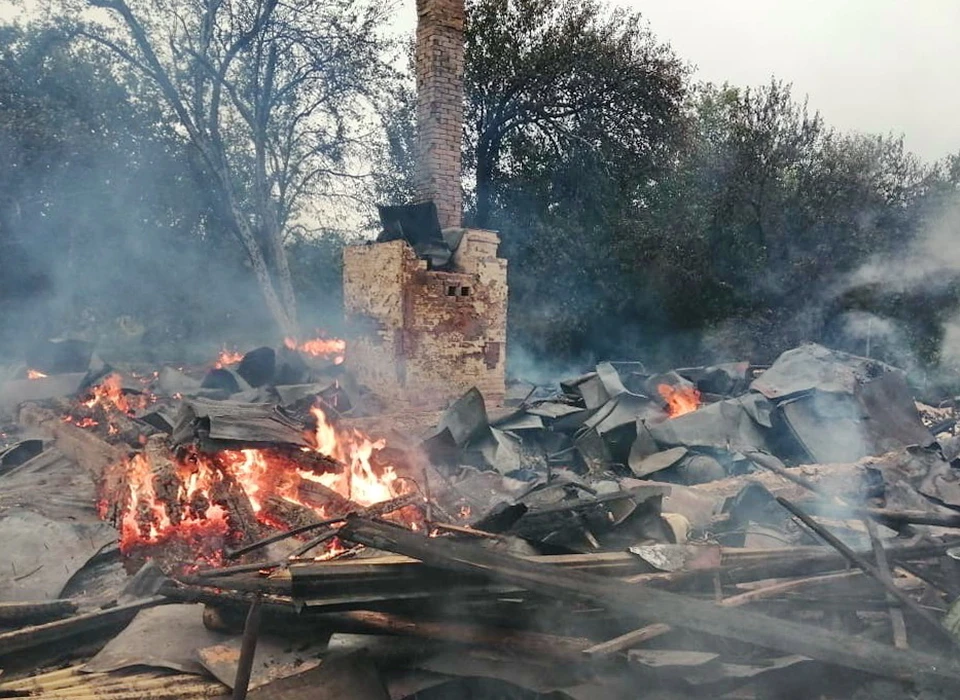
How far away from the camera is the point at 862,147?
19812 mm

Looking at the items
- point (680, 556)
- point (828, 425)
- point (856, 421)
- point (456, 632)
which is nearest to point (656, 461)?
point (828, 425)

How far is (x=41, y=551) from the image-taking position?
5055 mm

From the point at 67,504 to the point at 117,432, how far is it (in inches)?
67.1

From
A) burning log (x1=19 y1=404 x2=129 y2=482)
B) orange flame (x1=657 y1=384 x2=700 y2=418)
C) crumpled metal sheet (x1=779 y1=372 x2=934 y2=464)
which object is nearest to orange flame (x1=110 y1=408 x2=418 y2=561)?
burning log (x1=19 y1=404 x2=129 y2=482)

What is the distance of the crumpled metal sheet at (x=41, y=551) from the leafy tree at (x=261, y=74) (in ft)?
39.3

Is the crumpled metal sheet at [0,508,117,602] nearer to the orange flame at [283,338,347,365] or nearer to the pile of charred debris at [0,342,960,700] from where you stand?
the pile of charred debris at [0,342,960,700]

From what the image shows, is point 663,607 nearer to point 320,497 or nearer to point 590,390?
point 320,497

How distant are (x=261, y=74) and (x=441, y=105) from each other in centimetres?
1015

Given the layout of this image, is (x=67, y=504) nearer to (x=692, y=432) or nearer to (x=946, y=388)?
(x=692, y=432)

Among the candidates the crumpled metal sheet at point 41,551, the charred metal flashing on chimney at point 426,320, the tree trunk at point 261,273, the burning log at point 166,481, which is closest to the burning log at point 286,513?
the burning log at point 166,481

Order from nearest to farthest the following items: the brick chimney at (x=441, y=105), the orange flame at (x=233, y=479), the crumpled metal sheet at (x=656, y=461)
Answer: the orange flame at (x=233, y=479) < the crumpled metal sheet at (x=656, y=461) < the brick chimney at (x=441, y=105)

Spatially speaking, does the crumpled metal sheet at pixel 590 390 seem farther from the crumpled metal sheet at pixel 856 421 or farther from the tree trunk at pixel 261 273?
the tree trunk at pixel 261 273

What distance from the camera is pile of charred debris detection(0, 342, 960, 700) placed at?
302cm

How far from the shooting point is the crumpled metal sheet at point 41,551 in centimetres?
454
